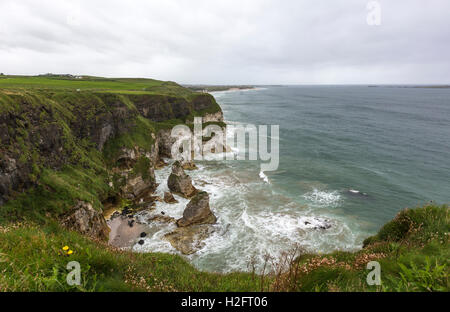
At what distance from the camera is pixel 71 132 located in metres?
29.3

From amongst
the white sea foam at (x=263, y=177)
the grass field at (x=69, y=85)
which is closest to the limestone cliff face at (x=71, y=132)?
the grass field at (x=69, y=85)

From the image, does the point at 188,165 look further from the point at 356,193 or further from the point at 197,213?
the point at 356,193

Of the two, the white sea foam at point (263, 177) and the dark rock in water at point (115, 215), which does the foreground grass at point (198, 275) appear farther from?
the white sea foam at point (263, 177)

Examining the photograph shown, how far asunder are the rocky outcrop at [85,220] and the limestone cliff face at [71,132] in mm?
4364

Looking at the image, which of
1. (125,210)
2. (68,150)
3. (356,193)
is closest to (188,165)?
(125,210)

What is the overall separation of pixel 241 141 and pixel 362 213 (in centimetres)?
4095

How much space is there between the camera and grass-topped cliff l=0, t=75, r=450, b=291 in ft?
16.4

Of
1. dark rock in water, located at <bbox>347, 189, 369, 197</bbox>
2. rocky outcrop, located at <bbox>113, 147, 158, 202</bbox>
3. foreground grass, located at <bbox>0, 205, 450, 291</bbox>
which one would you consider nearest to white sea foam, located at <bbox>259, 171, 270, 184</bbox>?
dark rock in water, located at <bbox>347, 189, 369, 197</bbox>

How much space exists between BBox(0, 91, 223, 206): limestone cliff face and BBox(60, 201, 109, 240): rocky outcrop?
4.36m

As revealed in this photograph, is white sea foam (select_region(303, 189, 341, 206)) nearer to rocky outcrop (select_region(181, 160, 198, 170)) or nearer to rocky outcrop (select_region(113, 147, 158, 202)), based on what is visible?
rocky outcrop (select_region(181, 160, 198, 170))

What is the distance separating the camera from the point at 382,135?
216ft
